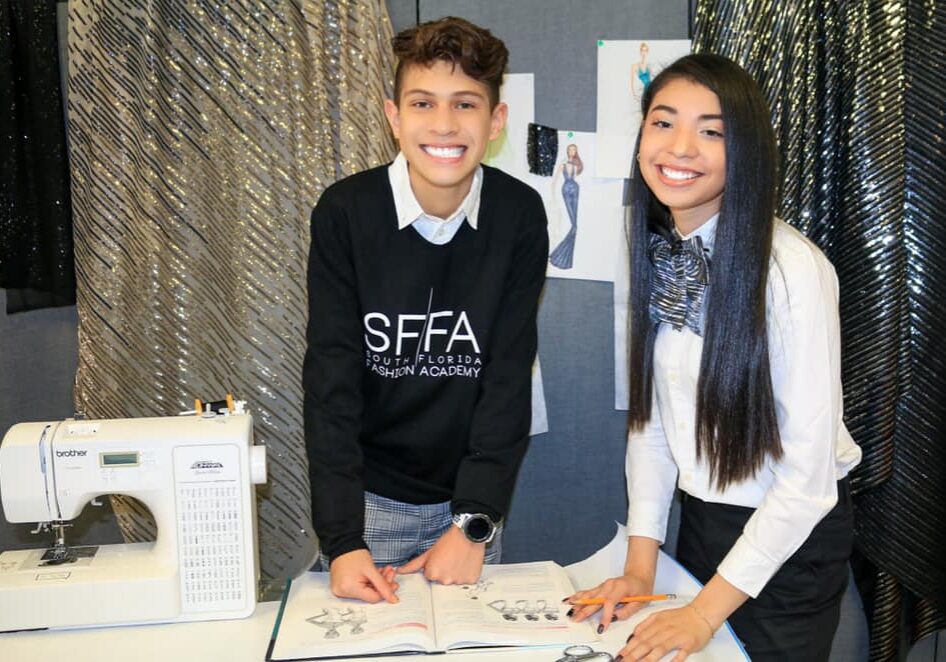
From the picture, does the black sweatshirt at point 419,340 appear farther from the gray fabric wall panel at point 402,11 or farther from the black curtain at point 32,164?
the black curtain at point 32,164

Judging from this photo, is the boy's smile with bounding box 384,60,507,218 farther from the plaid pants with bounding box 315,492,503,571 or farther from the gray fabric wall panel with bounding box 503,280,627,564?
the gray fabric wall panel with bounding box 503,280,627,564

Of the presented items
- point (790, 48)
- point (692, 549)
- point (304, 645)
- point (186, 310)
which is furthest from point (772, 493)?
point (186, 310)

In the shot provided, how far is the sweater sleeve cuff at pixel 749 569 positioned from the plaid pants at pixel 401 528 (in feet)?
1.66

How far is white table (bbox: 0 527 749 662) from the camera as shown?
1172 mm

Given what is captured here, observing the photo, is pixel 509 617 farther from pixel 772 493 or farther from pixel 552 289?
pixel 552 289

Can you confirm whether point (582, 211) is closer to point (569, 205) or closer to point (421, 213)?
A: point (569, 205)

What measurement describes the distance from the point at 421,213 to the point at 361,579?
64 centimetres

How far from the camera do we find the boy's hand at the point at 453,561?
4.46 feet

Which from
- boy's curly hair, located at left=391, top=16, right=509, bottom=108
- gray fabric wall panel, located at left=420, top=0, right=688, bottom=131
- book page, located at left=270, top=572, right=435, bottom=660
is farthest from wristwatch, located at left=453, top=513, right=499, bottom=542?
gray fabric wall panel, located at left=420, top=0, right=688, bottom=131

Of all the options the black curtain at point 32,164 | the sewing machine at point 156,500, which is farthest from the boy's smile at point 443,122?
the black curtain at point 32,164

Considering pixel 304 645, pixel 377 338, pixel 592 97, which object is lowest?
pixel 304 645

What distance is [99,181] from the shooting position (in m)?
2.00

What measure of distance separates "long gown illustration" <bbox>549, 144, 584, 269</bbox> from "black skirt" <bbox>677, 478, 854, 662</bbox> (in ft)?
2.98

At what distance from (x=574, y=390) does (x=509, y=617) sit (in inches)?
39.9
